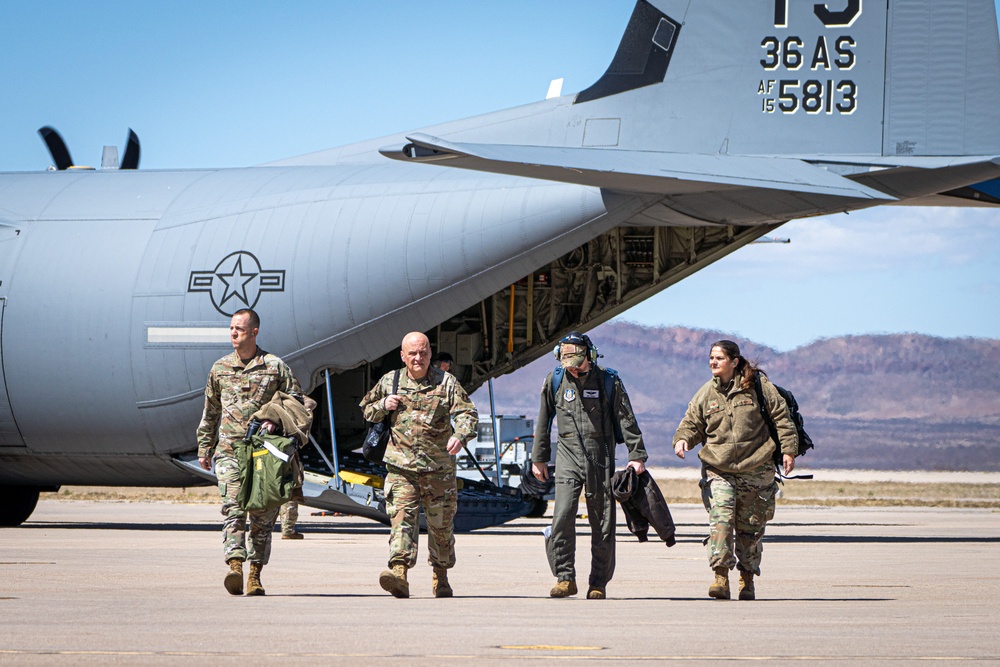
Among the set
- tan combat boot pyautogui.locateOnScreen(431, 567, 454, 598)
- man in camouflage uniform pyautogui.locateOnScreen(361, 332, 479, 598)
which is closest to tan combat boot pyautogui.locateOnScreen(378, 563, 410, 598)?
man in camouflage uniform pyautogui.locateOnScreen(361, 332, 479, 598)

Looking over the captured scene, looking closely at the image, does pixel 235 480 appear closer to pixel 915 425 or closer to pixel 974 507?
pixel 974 507

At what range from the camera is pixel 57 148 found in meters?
23.7

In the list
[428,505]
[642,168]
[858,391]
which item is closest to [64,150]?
[642,168]

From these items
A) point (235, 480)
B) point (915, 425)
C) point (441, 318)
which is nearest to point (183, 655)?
point (235, 480)

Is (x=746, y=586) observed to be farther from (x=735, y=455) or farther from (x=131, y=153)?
(x=131, y=153)

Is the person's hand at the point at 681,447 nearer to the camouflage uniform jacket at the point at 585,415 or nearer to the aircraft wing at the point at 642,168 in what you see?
the camouflage uniform jacket at the point at 585,415

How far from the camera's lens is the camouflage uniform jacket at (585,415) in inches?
458

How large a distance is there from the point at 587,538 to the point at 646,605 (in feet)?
33.5

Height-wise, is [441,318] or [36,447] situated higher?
[441,318]

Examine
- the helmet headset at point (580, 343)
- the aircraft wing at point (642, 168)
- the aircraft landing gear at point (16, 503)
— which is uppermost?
the aircraft wing at point (642, 168)

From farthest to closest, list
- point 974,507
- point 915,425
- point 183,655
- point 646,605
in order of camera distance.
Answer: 1. point 915,425
2. point 974,507
3. point 646,605
4. point 183,655

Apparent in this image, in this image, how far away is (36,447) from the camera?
70.6 feet

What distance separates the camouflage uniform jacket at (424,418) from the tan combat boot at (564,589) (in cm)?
127

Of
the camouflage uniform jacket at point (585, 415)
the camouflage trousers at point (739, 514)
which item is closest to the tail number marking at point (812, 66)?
the camouflage uniform jacket at point (585, 415)
